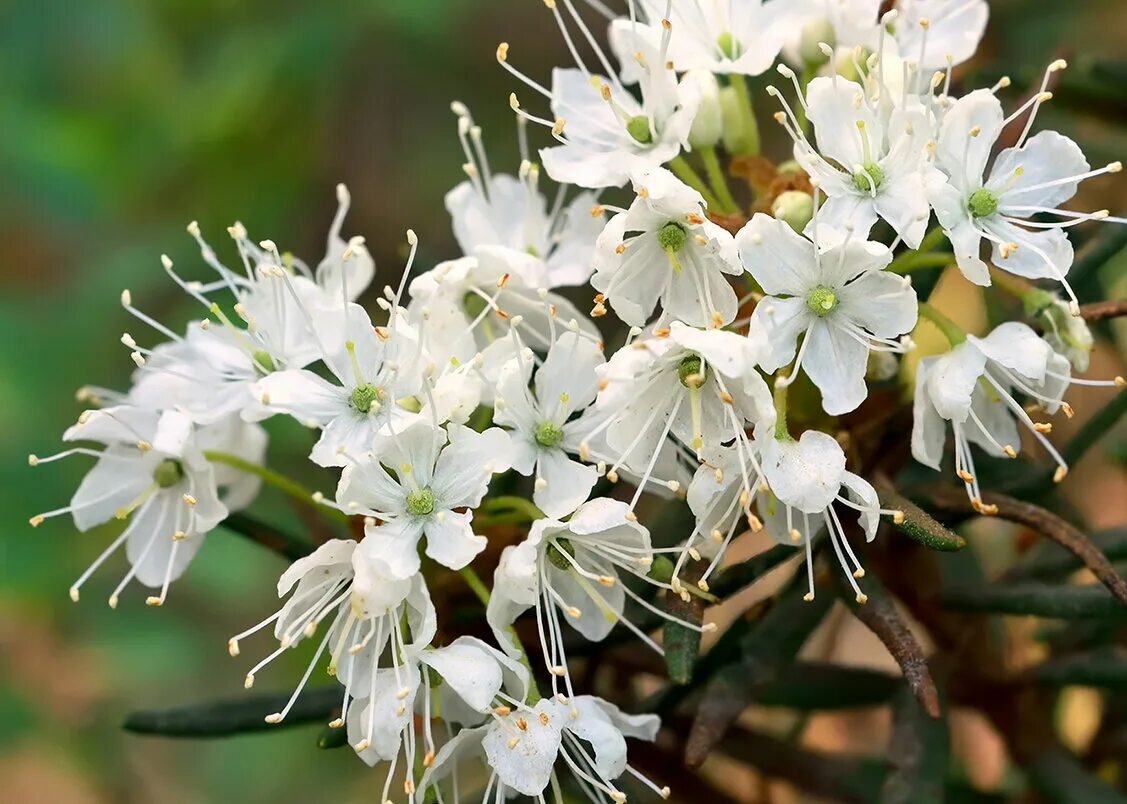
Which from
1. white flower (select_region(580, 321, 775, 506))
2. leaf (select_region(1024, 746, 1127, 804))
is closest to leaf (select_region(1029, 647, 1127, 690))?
leaf (select_region(1024, 746, 1127, 804))

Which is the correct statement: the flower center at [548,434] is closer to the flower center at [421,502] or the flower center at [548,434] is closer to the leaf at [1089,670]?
the flower center at [421,502]

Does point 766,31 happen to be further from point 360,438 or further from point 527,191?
point 360,438

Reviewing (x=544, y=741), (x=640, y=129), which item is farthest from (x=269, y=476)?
(x=640, y=129)

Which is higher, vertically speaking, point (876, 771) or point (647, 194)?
point (647, 194)

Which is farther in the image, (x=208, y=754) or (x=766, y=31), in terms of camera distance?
(x=208, y=754)

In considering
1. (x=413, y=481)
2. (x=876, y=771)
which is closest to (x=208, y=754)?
(x=876, y=771)

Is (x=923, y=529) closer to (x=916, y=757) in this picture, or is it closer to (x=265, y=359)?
(x=916, y=757)
